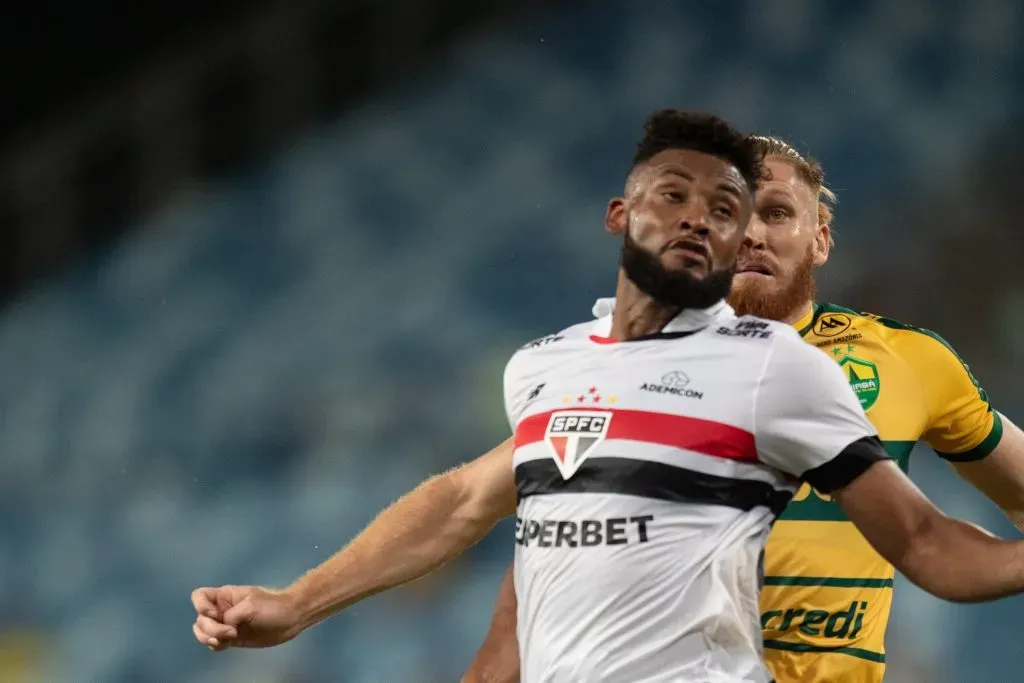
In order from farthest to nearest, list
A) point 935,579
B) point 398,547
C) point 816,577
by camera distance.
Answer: point 816,577, point 398,547, point 935,579

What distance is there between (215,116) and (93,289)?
97 centimetres

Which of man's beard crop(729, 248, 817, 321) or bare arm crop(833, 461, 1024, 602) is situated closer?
bare arm crop(833, 461, 1024, 602)

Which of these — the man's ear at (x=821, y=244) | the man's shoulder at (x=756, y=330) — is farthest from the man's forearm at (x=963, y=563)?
the man's ear at (x=821, y=244)

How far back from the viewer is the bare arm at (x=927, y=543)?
1.86 m

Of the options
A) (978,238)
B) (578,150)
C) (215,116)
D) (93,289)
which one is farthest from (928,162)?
(93,289)

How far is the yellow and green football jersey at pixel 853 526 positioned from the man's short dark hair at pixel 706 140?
74cm

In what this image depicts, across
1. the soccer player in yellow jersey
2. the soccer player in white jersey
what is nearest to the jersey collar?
the soccer player in white jersey

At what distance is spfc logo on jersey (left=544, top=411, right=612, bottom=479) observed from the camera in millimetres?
2082

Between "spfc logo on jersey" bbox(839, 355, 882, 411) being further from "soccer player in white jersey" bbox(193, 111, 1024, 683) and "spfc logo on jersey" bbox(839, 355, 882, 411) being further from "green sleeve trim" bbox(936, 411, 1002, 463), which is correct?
"soccer player in white jersey" bbox(193, 111, 1024, 683)

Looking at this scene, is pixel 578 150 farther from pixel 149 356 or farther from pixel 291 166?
pixel 149 356

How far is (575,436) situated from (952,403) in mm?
1246

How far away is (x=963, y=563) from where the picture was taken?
188 cm

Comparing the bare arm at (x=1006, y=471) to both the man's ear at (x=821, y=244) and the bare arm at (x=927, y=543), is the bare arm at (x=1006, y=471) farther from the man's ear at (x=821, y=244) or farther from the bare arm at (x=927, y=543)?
the bare arm at (x=927, y=543)

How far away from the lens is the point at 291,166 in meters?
5.98
